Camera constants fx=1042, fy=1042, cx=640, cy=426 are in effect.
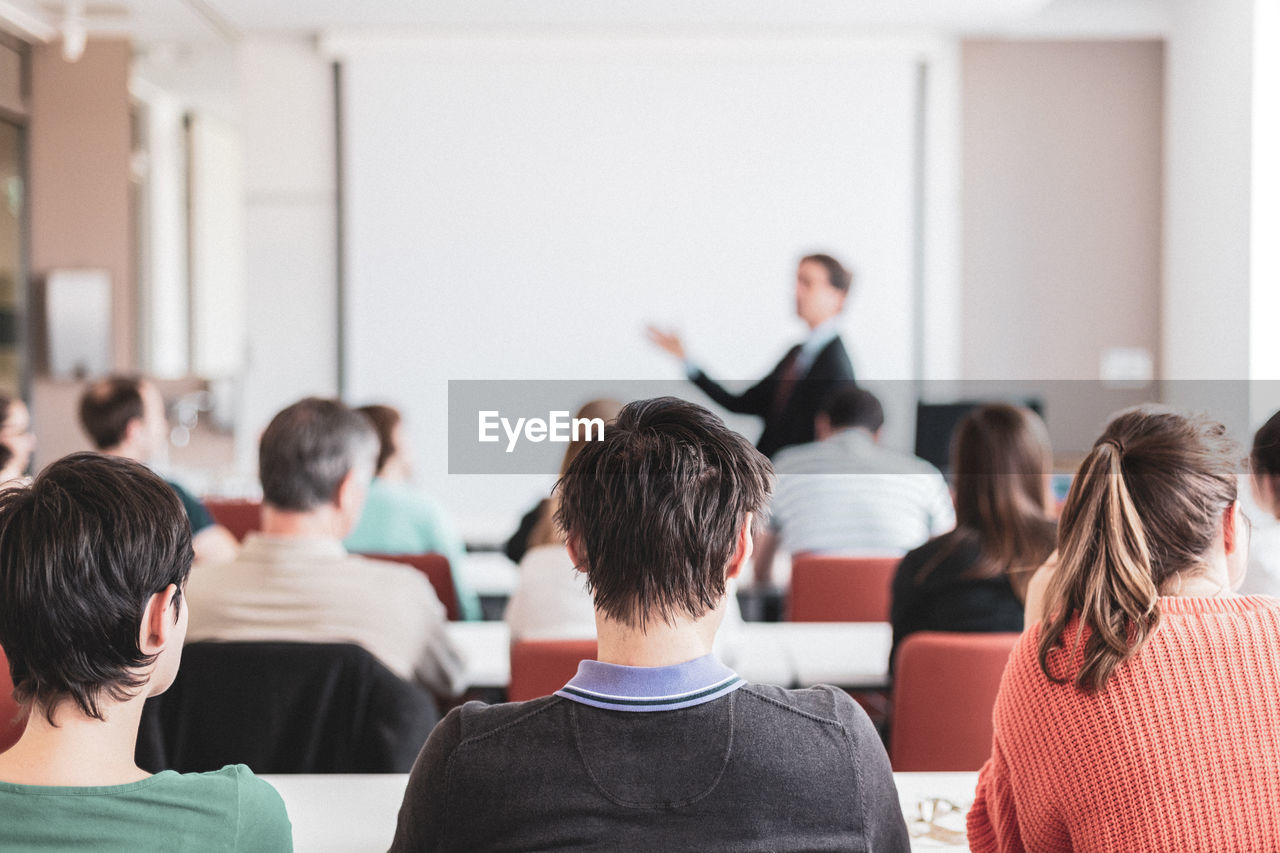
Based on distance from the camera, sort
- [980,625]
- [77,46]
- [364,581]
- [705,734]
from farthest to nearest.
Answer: [77,46] < [980,625] < [364,581] < [705,734]

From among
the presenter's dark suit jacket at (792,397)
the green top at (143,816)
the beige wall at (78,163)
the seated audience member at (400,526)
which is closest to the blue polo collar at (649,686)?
the green top at (143,816)

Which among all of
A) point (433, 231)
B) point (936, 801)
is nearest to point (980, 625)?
point (936, 801)

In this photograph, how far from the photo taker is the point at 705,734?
946 millimetres

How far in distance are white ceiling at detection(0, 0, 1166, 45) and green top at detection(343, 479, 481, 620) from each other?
287cm

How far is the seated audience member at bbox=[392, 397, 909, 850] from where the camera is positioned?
93 cm

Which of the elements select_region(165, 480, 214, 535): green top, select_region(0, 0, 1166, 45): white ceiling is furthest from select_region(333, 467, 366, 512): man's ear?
select_region(0, 0, 1166, 45): white ceiling

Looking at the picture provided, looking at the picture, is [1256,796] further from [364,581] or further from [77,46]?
[77,46]

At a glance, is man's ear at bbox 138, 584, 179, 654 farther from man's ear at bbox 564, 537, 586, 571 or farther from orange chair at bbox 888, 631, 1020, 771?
orange chair at bbox 888, 631, 1020, 771

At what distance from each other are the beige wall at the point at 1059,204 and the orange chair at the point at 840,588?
3129 mm

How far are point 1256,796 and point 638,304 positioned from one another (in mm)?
4587

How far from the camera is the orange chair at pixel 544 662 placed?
1723 mm

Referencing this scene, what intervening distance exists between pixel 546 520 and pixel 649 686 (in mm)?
1516

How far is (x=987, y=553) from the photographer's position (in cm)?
223

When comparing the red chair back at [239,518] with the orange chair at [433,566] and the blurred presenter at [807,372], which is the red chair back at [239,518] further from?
the blurred presenter at [807,372]
